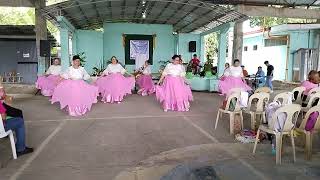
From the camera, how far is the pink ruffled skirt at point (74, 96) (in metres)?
7.83

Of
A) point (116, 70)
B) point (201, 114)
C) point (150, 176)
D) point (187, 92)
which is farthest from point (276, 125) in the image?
point (116, 70)

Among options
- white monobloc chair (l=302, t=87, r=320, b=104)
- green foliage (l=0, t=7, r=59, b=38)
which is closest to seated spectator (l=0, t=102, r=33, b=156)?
white monobloc chair (l=302, t=87, r=320, b=104)

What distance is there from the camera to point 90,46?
16.5 meters

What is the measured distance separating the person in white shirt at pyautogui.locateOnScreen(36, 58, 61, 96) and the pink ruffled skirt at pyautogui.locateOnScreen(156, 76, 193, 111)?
4.37 meters

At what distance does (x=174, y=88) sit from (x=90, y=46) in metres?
9.28

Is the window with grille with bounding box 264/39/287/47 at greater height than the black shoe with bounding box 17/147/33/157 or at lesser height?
greater

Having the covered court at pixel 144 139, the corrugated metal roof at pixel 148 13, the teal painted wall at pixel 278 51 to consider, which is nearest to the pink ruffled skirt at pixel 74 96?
the covered court at pixel 144 139

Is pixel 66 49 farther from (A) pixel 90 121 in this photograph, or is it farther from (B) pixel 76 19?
(A) pixel 90 121

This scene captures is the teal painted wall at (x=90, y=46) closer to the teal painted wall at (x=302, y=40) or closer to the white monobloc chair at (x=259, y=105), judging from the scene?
the teal painted wall at (x=302, y=40)

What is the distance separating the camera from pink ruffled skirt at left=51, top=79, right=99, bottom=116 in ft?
25.7

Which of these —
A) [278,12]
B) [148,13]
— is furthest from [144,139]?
[148,13]

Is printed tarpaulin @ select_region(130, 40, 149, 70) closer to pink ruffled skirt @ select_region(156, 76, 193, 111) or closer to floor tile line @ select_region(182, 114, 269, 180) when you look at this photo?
pink ruffled skirt @ select_region(156, 76, 193, 111)

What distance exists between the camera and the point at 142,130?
20.0 feet

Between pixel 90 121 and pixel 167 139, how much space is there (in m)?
2.22
